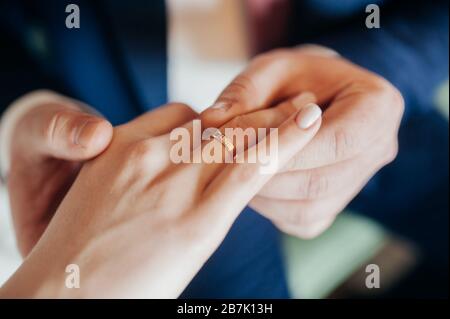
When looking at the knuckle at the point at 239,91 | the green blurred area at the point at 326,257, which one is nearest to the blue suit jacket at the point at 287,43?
the green blurred area at the point at 326,257

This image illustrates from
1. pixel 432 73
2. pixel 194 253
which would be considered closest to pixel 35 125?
pixel 194 253

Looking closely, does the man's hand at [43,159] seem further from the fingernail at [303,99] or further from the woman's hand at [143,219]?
the fingernail at [303,99]

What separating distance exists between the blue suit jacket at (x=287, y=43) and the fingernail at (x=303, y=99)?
0.10m

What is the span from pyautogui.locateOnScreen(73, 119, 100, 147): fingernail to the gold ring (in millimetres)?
87

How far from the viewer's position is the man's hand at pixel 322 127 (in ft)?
1.12

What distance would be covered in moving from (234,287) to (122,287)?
0.18 m

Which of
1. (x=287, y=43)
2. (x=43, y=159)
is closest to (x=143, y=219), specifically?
(x=43, y=159)

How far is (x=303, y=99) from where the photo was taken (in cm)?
37

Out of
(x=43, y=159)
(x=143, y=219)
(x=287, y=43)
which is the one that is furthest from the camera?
(x=287, y=43)

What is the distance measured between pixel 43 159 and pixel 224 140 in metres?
0.18

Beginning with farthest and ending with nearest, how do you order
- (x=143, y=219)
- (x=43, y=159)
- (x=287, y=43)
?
(x=287, y=43)
(x=43, y=159)
(x=143, y=219)

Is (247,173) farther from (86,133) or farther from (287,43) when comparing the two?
(287,43)
